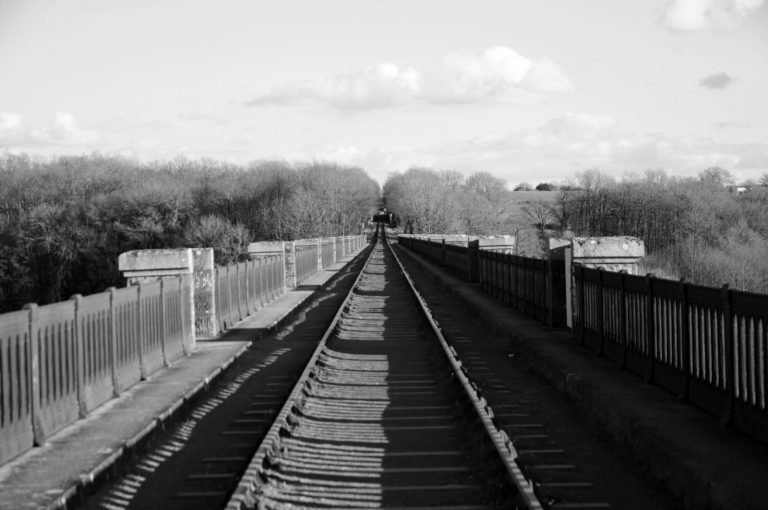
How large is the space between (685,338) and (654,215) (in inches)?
3220

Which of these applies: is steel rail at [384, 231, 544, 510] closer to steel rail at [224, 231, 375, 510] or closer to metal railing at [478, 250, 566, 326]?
steel rail at [224, 231, 375, 510]

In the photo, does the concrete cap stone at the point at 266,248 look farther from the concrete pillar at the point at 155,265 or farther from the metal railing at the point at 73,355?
the metal railing at the point at 73,355

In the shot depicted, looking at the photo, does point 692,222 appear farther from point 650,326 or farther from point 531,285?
point 650,326

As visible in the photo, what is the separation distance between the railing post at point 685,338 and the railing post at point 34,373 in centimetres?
659

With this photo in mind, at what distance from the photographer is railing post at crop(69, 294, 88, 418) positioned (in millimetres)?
8633

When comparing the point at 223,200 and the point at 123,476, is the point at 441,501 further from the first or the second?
the point at 223,200

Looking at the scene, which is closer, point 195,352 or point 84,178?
point 195,352

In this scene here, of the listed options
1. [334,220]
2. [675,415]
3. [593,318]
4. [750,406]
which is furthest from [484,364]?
[334,220]

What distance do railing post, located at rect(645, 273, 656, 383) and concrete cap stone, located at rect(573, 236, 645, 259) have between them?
4134mm

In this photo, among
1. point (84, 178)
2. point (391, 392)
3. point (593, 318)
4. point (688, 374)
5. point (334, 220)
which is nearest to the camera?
point (688, 374)

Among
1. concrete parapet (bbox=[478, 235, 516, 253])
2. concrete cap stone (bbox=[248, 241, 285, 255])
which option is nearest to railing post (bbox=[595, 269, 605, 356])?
concrete cap stone (bbox=[248, 241, 285, 255])

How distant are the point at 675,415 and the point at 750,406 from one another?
1.09 m

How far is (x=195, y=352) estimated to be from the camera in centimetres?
1414

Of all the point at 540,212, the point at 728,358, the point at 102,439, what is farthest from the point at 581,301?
the point at 540,212
